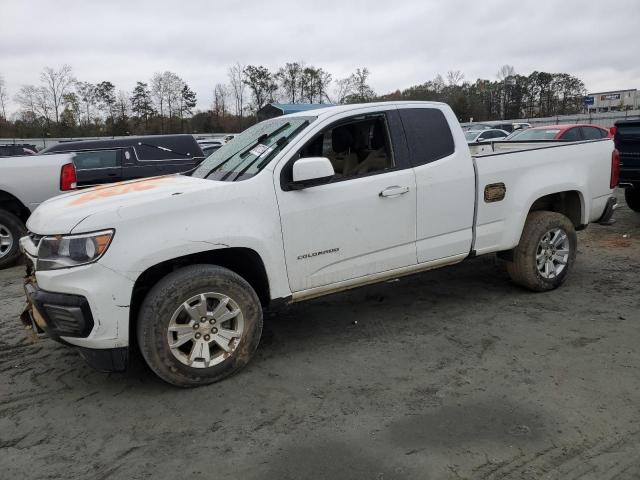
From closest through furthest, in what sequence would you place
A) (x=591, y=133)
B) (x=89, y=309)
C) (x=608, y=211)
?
1. (x=89, y=309)
2. (x=608, y=211)
3. (x=591, y=133)

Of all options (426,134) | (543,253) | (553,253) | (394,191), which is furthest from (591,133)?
(394,191)

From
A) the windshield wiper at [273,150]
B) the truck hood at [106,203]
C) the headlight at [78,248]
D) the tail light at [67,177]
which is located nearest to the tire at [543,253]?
the windshield wiper at [273,150]

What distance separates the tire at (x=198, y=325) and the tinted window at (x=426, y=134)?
191 cm

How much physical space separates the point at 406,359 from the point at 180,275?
1.81 meters

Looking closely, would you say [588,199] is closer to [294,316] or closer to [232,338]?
[294,316]

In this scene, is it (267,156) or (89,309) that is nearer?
(89,309)

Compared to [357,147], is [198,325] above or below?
below

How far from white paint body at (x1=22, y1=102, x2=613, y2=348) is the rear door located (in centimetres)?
489

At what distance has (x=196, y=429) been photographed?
10.4 ft

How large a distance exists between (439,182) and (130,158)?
637 cm

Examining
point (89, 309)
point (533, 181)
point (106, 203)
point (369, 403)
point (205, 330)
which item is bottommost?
point (369, 403)

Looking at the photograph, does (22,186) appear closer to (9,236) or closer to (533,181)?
(9,236)

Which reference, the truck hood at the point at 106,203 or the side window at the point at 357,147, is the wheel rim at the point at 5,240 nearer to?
the truck hood at the point at 106,203

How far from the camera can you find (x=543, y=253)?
5.35 metres
